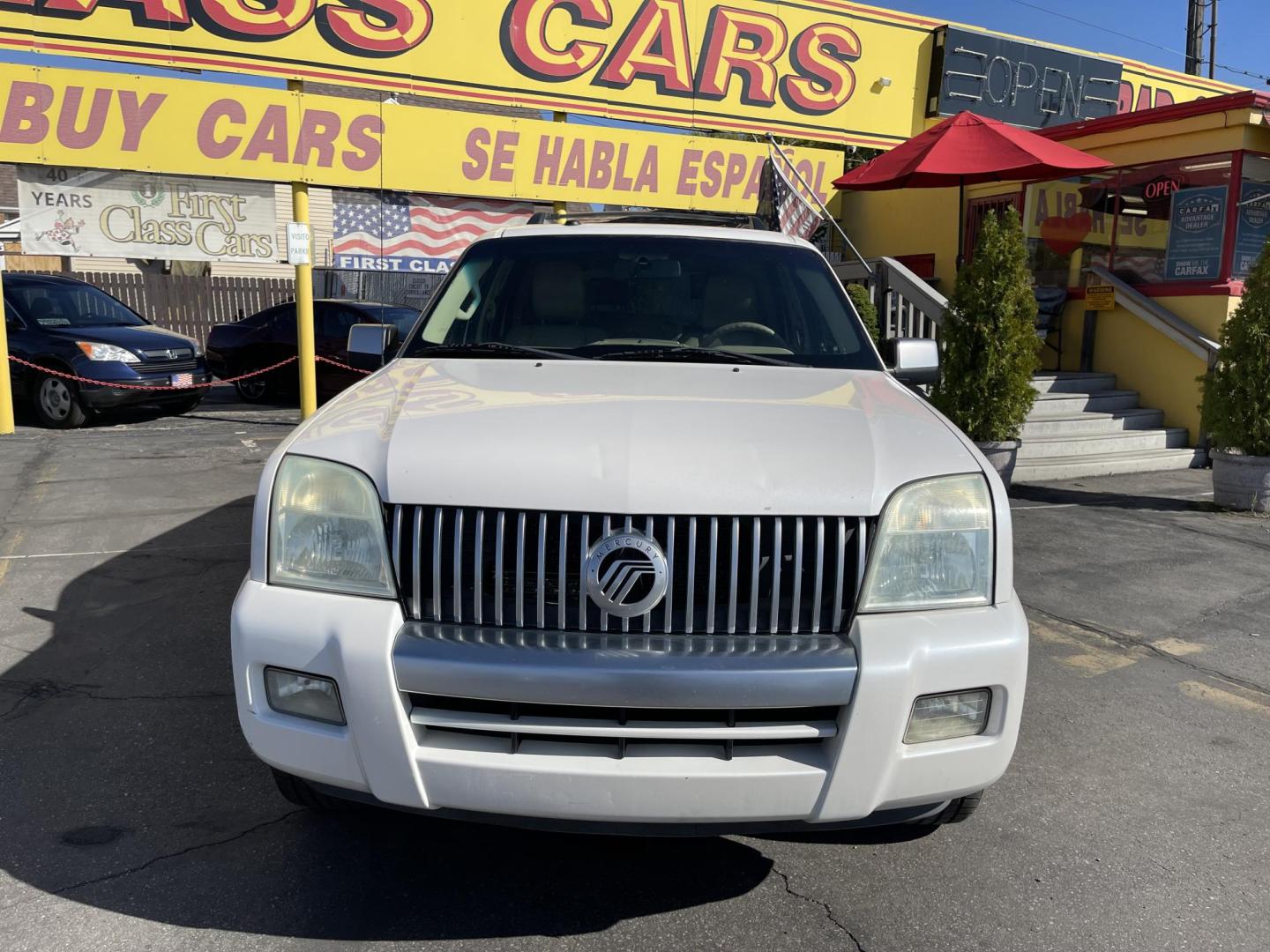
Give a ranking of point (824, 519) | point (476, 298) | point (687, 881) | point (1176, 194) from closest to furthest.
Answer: point (824, 519), point (687, 881), point (476, 298), point (1176, 194)

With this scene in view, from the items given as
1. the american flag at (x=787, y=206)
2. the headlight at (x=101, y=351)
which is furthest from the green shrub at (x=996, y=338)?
the headlight at (x=101, y=351)

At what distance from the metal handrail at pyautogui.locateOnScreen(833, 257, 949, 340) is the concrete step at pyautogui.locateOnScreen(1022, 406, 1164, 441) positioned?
1.39 meters

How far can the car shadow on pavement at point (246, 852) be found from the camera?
2438 mm

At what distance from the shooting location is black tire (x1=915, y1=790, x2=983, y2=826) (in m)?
2.43

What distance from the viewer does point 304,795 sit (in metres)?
2.46

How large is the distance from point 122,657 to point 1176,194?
36.4 ft

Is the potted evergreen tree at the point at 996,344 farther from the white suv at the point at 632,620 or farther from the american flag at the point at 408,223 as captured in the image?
the american flag at the point at 408,223

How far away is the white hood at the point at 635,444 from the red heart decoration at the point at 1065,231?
10314mm

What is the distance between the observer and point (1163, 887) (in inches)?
104

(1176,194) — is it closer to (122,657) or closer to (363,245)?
(363,245)

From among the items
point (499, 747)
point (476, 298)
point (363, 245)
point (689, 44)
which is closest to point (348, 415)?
point (499, 747)

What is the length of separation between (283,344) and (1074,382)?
1003cm

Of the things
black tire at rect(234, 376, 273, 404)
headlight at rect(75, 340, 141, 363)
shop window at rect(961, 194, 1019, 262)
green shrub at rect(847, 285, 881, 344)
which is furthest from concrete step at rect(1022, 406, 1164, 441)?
black tire at rect(234, 376, 273, 404)

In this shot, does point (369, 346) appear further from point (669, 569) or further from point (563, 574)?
point (669, 569)
